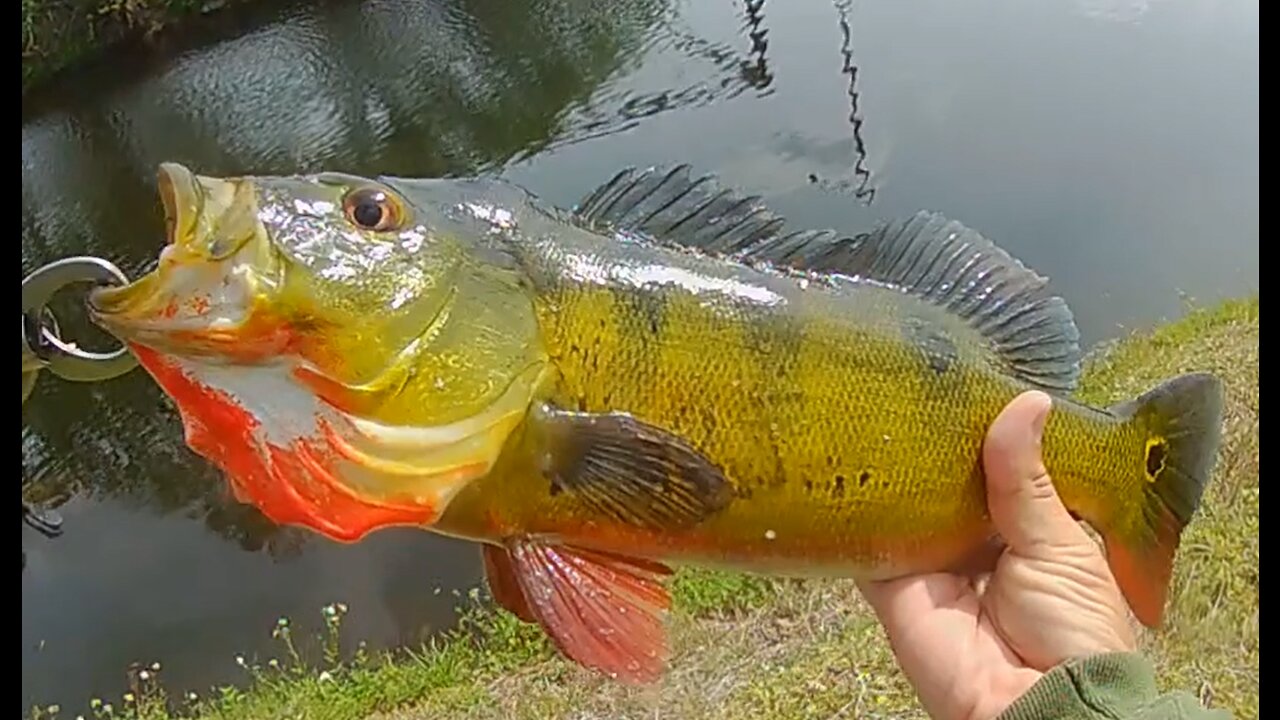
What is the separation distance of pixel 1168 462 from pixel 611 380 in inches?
32.5

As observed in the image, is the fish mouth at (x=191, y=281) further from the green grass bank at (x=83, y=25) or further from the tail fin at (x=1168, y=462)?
the green grass bank at (x=83, y=25)

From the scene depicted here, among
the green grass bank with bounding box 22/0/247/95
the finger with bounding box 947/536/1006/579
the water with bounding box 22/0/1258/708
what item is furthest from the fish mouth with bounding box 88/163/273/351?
the green grass bank with bounding box 22/0/247/95

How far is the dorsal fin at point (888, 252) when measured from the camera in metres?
1.64

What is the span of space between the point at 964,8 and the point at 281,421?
1816 cm

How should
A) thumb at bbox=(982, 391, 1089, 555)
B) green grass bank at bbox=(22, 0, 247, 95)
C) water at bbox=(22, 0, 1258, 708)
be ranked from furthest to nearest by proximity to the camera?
green grass bank at bbox=(22, 0, 247, 95) < water at bbox=(22, 0, 1258, 708) < thumb at bbox=(982, 391, 1089, 555)

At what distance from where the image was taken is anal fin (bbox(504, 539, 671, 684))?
5.03ft

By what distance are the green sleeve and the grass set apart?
2404mm

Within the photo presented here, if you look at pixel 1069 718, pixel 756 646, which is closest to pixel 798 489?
pixel 1069 718

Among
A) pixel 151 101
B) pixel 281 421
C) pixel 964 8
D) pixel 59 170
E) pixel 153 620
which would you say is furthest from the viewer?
pixel 964 8

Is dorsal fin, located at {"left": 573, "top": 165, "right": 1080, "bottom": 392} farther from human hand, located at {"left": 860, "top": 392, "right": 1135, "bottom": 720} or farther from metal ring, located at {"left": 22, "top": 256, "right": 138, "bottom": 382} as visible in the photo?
metal ring, located at {"left": 22, "top": 256, "right": 138, "bottom": 382}

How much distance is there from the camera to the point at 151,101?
661 inches

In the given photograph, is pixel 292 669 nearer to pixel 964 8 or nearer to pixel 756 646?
pixel 756 646

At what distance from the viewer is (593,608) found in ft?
5.11

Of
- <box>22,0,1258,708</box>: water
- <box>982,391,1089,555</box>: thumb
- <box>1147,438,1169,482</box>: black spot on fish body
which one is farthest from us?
<box>22,0,1258,708</box>: water
